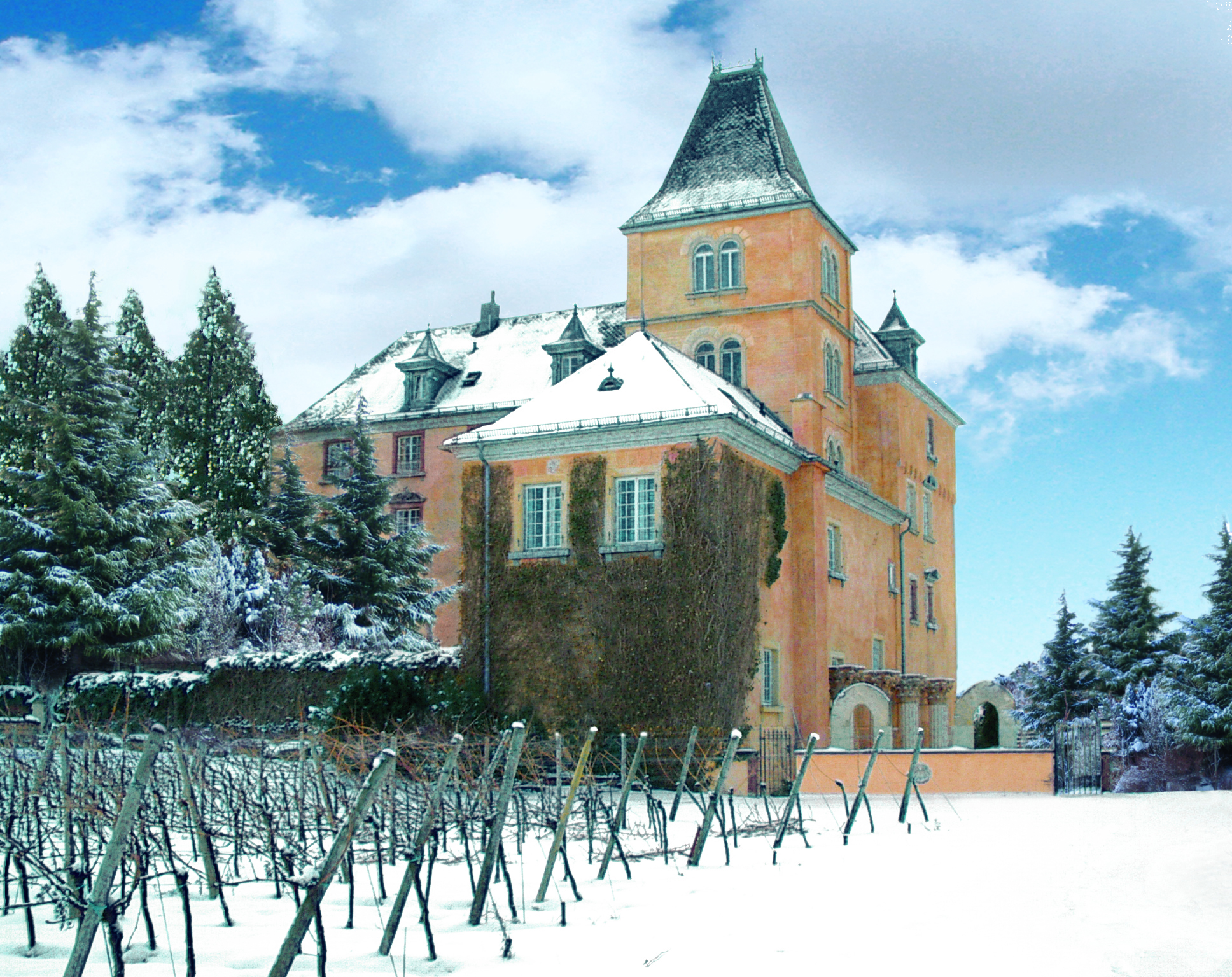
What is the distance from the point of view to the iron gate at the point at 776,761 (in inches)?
1089

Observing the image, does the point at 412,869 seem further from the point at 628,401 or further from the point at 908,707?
the point at 908,707

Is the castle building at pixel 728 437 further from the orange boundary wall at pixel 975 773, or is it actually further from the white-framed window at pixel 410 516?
the orange boundary wall at pixel 975 773

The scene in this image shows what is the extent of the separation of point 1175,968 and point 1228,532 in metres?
26.8

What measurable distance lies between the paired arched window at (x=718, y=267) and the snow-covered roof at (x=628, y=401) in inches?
168

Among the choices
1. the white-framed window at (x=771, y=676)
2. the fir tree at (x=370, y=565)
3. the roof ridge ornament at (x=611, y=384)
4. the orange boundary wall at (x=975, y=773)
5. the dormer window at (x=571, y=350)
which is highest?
the dormer window at (x=571, y=350)

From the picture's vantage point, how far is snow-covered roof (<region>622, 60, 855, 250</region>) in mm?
37219

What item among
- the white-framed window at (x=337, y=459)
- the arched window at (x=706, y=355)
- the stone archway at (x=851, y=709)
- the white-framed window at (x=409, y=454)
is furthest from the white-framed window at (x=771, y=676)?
the white-framed window at (x=409, y=454)

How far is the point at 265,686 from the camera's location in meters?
30.1

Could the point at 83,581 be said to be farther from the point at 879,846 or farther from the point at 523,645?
the point at 879,846

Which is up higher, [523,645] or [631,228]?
[631,228]

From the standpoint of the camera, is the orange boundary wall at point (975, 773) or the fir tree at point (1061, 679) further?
the fir tree at point (1061, 679)

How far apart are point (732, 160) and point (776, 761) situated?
58.4 feet

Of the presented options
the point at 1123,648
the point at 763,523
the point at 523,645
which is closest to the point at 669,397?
the point at 763,523

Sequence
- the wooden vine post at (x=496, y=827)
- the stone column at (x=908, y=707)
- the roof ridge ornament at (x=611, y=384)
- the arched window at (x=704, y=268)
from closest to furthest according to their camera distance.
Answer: the wooden vine post at (x=496, y=827) < the roof ridge ornament at (x=611, y=384) < the stone column at (x=908, y=707) < the arched window at (x=704, y=268)
